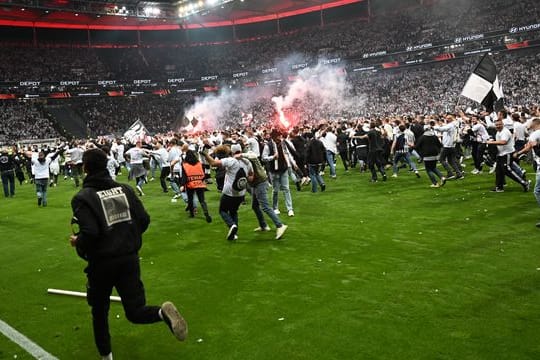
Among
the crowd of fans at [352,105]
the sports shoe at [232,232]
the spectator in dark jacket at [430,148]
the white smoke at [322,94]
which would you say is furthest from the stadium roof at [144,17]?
the sports shoe at [232,232]

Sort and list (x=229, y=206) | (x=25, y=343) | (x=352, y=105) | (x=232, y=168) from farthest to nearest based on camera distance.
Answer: (x=352, y=105), (x=229, y=206), (x=232, y=168), (x=25, y=343)

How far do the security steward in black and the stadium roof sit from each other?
4020 cm

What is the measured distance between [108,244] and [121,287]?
15.3 inches

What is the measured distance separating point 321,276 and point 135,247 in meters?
2.96

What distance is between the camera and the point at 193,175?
10.5 meters

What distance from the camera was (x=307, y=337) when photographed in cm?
453

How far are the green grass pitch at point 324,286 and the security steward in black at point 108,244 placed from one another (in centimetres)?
63

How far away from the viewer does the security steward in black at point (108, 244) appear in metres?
3.81

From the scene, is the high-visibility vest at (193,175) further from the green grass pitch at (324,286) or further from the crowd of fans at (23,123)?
the crowd of fans at (23,123)

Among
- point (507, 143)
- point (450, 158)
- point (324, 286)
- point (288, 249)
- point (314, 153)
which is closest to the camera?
point (324, 286)

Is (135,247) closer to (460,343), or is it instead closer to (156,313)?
(156,313)

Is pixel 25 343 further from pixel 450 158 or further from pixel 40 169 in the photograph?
pixel 450 158

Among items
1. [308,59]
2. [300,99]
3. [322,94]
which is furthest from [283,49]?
[322,94]

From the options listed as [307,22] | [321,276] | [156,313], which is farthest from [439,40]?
[156,313]
